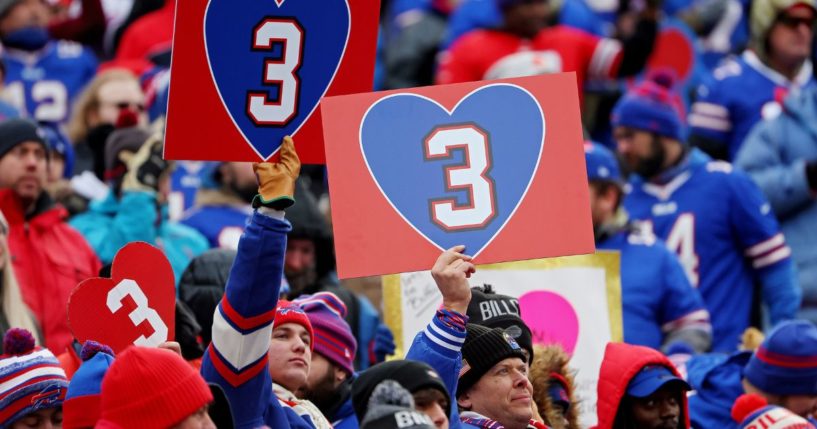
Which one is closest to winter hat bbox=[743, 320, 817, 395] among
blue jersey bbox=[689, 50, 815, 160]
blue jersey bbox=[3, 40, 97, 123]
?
blue jersey bbox=[689, 50, 815, 160]

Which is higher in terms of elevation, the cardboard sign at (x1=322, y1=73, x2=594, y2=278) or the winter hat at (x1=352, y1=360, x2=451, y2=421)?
the cardboard sign at (x1=322, y1=73, x2=594, y2=278)

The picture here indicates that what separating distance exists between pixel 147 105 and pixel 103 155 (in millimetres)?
1423

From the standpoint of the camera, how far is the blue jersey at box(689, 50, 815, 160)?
41.5 ft

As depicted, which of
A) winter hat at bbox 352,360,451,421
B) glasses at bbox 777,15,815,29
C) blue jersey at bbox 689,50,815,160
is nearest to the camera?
winter hat at bbox 352,360,451,421

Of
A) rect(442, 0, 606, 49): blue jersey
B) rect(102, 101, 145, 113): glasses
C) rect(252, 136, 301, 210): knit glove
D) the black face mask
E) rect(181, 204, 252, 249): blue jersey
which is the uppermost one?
rect(442, 0, 606, 49): blue jersey

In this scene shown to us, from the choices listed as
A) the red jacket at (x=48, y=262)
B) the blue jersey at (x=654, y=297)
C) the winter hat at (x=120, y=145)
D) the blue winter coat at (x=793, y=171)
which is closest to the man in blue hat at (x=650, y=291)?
the blue jersey at (x=654, y=297)

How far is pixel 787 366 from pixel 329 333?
2.27 meters

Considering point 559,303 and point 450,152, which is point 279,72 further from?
point 559,303

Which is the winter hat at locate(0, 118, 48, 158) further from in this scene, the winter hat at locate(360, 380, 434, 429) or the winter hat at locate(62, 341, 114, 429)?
the winter hat at locate(360, 380, 434, 429)

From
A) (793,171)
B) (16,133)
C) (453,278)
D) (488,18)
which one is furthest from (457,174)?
(488,18)

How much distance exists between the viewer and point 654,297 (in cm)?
976

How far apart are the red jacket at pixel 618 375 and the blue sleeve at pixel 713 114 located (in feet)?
17.6

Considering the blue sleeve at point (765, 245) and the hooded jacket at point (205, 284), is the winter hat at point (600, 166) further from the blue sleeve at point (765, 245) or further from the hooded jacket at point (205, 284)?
the hooded jacket at point (205, 284)

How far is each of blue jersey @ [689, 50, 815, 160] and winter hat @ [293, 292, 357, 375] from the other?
5724mm
